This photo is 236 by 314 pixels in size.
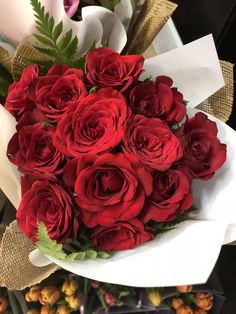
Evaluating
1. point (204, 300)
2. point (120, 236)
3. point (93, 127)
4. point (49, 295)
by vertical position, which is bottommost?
point (204, 300)

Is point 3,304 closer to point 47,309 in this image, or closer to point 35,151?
point 47,309

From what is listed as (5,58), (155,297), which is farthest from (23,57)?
(155,297)

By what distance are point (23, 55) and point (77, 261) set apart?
0.25 metres

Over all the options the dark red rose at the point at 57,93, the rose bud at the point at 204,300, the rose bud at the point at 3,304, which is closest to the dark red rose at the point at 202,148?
the dark red rose at the point at 57,93

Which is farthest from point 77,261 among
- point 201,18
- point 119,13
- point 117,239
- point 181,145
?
point 201,18

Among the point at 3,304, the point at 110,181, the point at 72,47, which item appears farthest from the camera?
the point at 3,304

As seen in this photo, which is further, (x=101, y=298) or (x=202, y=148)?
(x=101, y=298)

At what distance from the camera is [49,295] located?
2.00 feet

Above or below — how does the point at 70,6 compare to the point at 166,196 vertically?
above

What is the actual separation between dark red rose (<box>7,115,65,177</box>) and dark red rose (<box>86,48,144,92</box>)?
0.08m

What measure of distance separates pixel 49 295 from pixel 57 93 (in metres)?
0.28

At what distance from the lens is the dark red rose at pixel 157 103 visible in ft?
1.64

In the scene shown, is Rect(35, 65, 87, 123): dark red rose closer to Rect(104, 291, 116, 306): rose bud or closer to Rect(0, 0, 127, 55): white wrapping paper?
Rect(0, 0, 127, 55): white wrapping paper

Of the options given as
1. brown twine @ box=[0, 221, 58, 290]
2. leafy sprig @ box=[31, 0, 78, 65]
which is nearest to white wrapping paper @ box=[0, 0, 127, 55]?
leafy sprig @ box=[31, 0, 78, 65]
